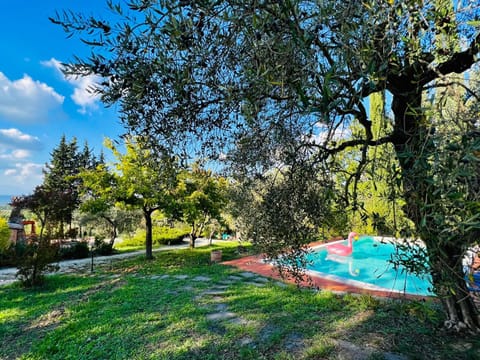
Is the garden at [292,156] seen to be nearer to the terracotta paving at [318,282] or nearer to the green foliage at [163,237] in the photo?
the terracotta paving at [318,282]

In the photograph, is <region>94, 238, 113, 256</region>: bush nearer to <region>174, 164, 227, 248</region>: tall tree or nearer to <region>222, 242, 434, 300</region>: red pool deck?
<region>174, 164, 227, 248</region>: tall tree

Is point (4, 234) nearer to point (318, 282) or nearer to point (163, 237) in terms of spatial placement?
point (163, 237)

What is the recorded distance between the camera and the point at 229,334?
4.29 meters

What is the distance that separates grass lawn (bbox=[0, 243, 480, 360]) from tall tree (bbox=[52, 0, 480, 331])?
1155 mm

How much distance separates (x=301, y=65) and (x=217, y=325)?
14.6 ft

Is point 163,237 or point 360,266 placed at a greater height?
point 163,237

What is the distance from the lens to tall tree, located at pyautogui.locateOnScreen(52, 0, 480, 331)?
1447mm

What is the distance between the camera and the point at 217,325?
4688 millimetres

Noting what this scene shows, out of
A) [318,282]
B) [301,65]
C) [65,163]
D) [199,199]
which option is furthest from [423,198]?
[65,163]

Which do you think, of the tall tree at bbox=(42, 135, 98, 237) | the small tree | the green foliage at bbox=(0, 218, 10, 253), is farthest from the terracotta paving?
the tall tree at bbox=(42, 135, 98, 237)

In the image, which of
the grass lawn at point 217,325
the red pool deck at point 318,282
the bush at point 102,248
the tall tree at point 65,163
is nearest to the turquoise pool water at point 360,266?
the red pool deck at point 318,282

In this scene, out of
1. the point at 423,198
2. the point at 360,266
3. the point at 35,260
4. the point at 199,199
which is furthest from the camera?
the point at 199,199

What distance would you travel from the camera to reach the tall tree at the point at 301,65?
4.75 feet

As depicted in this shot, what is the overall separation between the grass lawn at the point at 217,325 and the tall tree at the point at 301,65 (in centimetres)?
115
